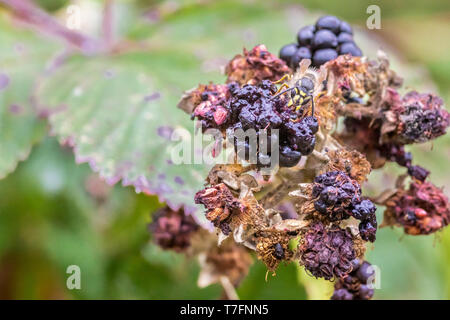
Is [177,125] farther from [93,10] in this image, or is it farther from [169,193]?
[93,10]

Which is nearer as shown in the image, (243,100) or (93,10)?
(243,100)

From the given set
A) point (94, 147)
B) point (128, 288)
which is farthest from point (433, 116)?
point (128, 288)

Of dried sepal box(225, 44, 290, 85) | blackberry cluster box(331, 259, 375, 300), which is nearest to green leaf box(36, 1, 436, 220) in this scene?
dried sepal box(225, 44, 290, 85)

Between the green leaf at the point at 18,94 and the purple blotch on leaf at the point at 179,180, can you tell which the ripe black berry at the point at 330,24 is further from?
the green leaf at the point at 18,94

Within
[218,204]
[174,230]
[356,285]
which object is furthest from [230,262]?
[218,204]

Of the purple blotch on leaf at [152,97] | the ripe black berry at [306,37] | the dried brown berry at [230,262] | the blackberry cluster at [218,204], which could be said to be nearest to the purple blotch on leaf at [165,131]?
the purple blotch on leaf at [152,97]

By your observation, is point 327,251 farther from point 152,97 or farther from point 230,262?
point 152,97

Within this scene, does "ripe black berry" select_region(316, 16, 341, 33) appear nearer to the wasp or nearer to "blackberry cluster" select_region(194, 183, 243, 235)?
the wasp
